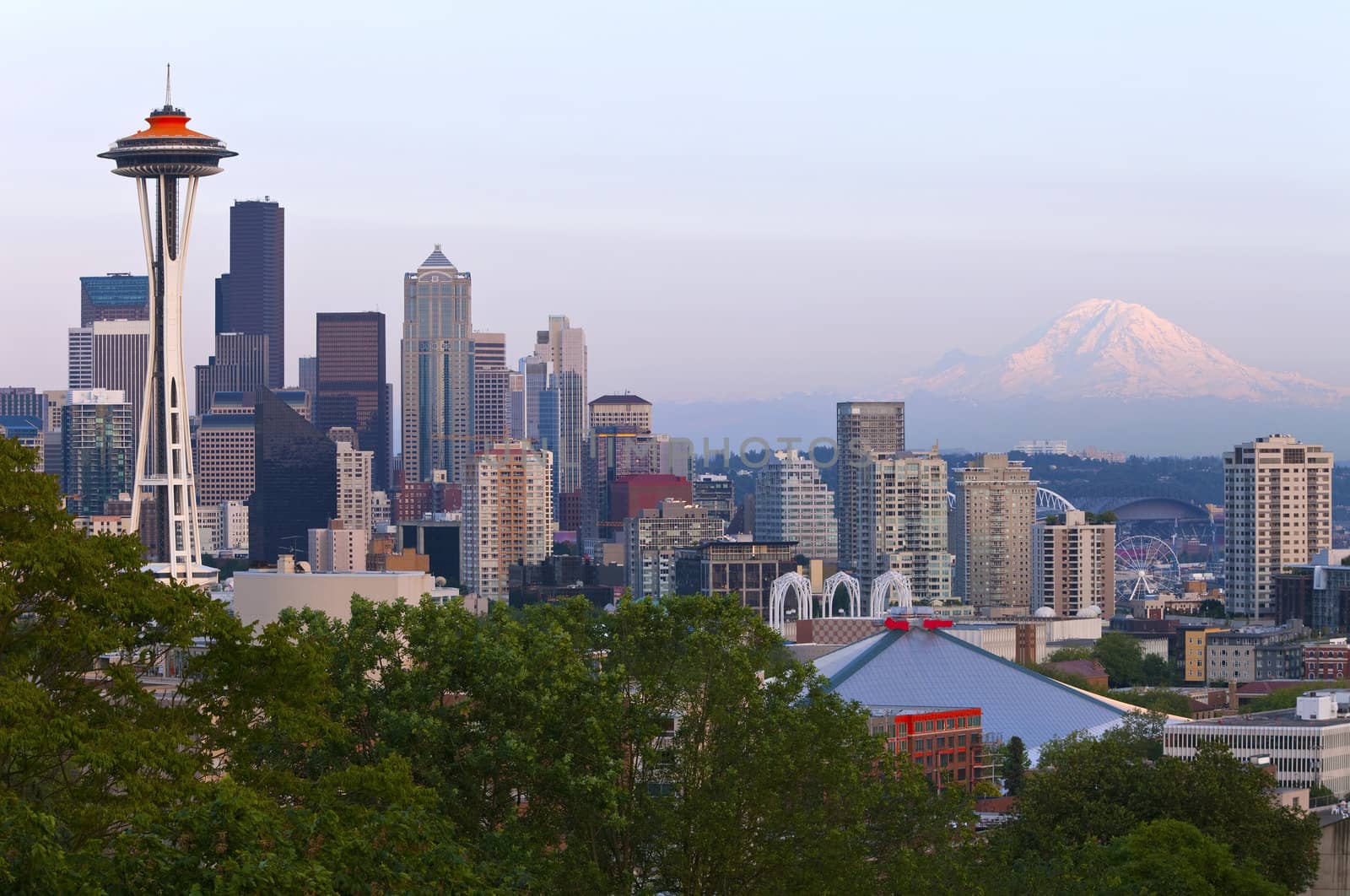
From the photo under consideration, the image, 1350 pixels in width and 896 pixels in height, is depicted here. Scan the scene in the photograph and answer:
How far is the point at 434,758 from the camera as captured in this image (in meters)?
33.5

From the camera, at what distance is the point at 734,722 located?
35.5m

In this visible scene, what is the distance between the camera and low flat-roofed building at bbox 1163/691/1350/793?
10112 centimetres

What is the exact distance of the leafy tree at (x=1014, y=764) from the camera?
326 ft

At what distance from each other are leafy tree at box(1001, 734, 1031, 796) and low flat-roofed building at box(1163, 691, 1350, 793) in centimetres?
577

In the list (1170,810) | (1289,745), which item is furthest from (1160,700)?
(1170,810)

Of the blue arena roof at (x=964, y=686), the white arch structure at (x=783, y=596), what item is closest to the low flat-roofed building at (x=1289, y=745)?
the blue arena roof at (x=964, y=686)

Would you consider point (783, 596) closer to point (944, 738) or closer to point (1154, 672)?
point (1154, 672)

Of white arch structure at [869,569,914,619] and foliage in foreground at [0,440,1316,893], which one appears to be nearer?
foliage in foreground at [0,440,1316,893]

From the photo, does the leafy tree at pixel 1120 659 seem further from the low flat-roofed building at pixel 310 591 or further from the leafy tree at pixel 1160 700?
the low flat-roofed building at pixel 310 591

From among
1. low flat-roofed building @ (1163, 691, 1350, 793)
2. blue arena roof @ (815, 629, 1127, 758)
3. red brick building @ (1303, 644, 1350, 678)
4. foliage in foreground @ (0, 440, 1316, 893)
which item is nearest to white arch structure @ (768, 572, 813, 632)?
red brick building @ (1303, 644, 1350, 678)

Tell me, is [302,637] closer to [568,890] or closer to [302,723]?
[302,723]

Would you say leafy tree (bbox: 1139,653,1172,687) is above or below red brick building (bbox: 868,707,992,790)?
below

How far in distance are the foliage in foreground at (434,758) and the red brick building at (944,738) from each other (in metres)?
51.7

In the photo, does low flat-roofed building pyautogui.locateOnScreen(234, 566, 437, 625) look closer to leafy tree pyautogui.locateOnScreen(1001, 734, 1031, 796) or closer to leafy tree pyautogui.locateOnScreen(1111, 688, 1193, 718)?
leafy tree pyautogui.locateOnScreen(1001, 734, 1031, 796)
